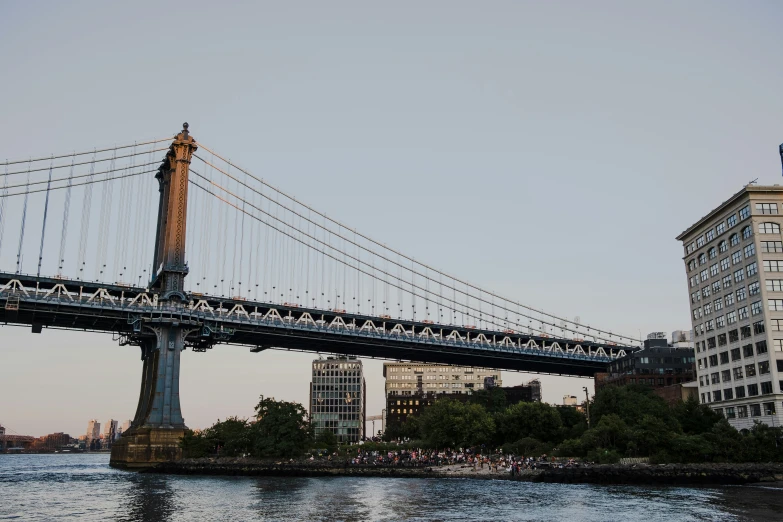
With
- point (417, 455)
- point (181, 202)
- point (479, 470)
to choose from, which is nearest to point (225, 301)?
point (181, 202)

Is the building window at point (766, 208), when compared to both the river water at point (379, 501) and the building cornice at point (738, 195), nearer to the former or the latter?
the building cornice at point (738, 195)

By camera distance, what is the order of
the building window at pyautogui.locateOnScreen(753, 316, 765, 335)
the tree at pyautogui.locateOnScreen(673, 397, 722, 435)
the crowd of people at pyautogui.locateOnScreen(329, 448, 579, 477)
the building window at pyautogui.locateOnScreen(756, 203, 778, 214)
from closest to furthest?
the crowd of people at pyautogui.locateOnScreen(329, 448, 579, 477), the building window at pyautogui.locateOnScreen(753, 316, 765, 335), the building window at pyautogui.locateOnScreen(756, 203, 778, 214), the tree at pyautogui.locateOnScreen(673, 397, 722, 435)

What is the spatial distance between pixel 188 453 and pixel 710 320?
8254 cm

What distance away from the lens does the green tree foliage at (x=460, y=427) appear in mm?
122500

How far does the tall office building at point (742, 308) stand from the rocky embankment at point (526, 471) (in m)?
21.6

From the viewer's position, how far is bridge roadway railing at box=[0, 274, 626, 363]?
105 metres

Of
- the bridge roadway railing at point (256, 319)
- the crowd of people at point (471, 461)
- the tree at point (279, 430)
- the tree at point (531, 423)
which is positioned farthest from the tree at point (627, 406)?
the tree at point (279, 430)

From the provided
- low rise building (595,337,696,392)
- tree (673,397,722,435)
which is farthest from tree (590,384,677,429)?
low rise building (595,337,696,392)

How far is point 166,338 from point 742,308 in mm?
85584

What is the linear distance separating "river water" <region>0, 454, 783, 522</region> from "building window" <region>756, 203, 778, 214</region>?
46.1 metres

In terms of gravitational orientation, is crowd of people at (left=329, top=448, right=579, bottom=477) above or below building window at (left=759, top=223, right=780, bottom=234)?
below

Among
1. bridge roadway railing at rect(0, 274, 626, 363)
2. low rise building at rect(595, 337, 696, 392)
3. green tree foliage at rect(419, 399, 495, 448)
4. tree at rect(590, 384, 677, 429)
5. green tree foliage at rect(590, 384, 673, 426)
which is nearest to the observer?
tree at rect(590, 384, 677, 429)

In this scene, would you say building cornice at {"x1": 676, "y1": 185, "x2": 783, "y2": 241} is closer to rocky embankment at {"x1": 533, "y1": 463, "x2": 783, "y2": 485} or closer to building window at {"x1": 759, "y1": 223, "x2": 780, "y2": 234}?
building window at {"x1": 759, "y1": 223, "x2": 780, "y2": 234}

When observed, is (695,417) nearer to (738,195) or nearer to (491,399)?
(738,195)
